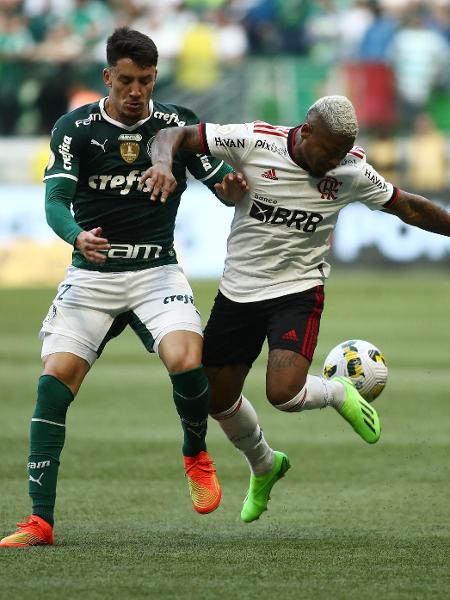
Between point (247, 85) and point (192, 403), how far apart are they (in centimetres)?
1565

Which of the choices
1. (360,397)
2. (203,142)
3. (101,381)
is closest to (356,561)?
(360,397)

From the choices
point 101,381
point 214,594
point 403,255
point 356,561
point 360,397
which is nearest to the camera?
point 214,594

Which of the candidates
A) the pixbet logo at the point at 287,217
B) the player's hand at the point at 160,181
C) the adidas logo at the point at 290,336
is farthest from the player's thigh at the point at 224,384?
the player's hand at the point at 160,181

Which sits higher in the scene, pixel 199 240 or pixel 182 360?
pixel 182 360

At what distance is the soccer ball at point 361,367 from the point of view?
7.70 m

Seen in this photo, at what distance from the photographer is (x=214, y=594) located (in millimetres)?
5090

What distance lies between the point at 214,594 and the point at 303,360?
2.00 metres

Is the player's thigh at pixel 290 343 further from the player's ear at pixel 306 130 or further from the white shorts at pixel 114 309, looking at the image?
the player's ear at pixel 306 130

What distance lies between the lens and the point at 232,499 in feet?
26.4

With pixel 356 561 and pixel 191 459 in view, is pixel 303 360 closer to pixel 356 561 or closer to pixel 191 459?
pixel 191 459

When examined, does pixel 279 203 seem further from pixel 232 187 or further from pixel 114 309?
pixel 114 309

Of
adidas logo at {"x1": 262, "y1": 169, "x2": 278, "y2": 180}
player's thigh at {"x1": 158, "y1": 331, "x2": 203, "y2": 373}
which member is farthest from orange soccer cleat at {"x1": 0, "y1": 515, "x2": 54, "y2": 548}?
adidas logo at {"x1": 262, "y1": 169, "x2": 278, "y2": 180}

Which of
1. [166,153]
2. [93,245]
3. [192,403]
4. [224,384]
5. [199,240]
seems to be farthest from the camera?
[199,240]

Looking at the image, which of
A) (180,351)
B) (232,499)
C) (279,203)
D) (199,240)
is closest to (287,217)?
(279,203)
